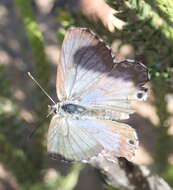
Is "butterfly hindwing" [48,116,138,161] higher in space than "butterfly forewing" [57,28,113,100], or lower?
lower

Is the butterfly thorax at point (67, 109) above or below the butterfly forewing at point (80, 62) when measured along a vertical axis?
below

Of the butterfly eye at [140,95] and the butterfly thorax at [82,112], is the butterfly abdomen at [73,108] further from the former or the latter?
the butterfly eye at [140,95]

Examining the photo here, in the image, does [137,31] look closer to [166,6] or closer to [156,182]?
[166,6]

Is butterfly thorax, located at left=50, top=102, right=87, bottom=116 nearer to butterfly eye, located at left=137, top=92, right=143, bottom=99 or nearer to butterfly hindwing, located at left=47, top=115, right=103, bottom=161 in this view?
butterfly hindwing, located at left=47, top=115, right=103, bottom=161

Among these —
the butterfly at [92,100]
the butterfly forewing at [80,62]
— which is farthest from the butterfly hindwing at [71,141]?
the butterfly forewing at [80,62]

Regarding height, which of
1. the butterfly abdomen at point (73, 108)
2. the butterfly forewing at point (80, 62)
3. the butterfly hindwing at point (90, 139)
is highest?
the butterfly forewing at point (80, 62)

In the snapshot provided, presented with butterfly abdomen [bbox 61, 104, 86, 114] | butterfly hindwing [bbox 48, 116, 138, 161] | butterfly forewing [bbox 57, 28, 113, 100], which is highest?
butterfly forewing [bbox 57, 28, 113, 100]

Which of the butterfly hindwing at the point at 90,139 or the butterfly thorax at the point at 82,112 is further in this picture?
the butterfly thorax at the point at 82,112

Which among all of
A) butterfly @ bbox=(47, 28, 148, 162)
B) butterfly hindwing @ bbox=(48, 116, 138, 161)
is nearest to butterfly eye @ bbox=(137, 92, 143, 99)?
butterfly @ bbox=(47, 28, 148, 162)

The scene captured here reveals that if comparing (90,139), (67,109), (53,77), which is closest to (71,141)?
(90,139)
